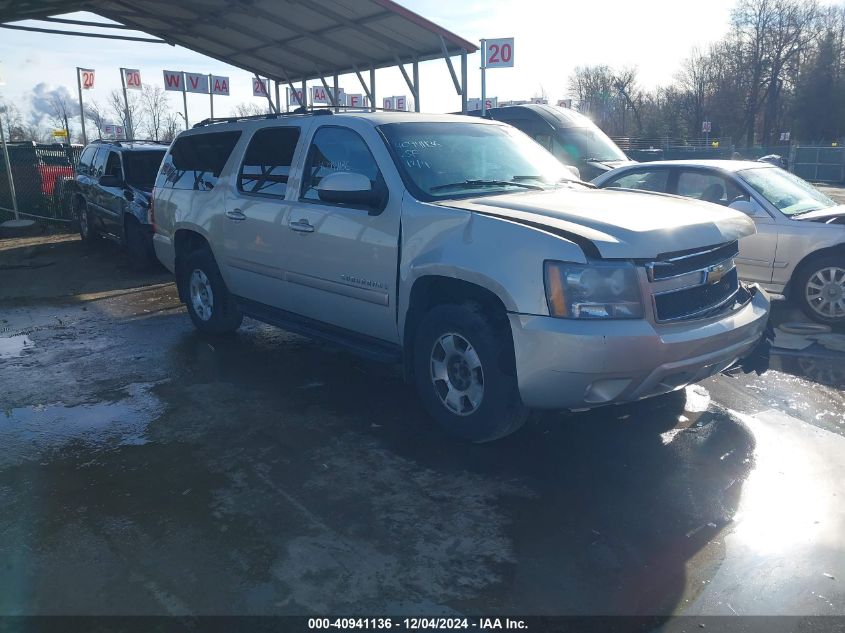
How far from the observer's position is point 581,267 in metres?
3.77

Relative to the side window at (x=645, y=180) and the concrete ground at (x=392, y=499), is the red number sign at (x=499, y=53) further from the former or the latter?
the concrete ground at (x=392, y=499)

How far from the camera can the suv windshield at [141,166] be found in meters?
11.4

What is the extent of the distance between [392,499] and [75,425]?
255cm

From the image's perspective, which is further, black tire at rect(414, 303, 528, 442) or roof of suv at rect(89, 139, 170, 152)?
roof of suv at rect(89, 139, 170, 152)

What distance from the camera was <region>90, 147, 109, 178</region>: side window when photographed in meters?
12.0

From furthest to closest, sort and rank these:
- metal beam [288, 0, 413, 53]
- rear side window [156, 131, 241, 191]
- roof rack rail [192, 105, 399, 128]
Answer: metal beam [288, 0, 413, 53]
rear side window [156, 131, 241, 191]
roof rack rail [192, 105, 399, 128]

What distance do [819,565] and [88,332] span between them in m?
6.99

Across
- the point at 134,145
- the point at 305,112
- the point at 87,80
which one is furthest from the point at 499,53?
the point at 87,80

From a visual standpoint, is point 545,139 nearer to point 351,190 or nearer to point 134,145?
point 134,145

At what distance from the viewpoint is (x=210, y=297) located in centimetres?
699

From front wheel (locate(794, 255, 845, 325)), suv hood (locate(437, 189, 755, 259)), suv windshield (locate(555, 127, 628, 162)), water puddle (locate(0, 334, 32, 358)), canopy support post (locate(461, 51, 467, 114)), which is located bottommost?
water puddle (locate(0, 334, 32, 358))

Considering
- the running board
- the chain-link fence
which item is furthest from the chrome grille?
the chain-link fence

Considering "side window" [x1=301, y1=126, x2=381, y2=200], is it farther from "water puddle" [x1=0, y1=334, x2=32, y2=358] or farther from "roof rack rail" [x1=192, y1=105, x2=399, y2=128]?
"water puddle" [x1=0, y1=334, x2=32, y2=358]

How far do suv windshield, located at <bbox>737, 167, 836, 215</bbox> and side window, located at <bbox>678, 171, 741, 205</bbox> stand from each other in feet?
0.62
